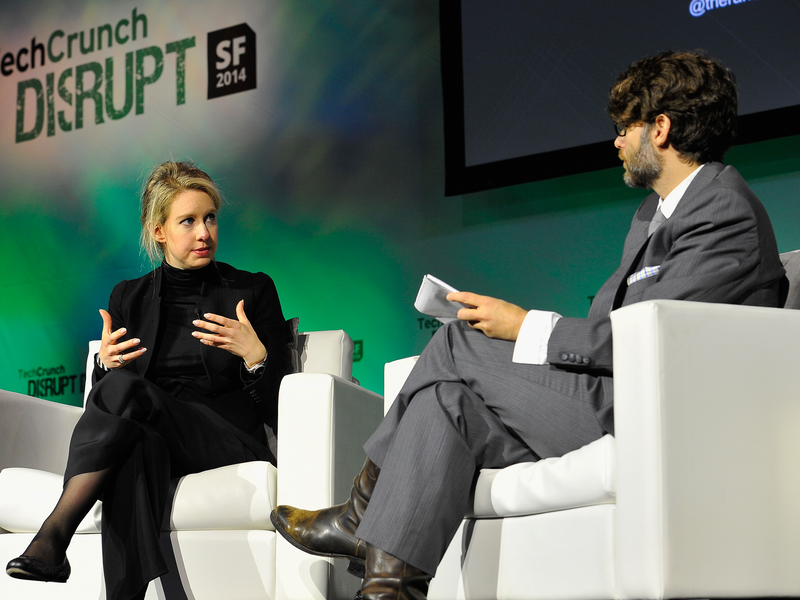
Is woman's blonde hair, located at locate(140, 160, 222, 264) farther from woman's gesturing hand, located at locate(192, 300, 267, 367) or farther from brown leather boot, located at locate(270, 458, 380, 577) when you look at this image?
brown leather boot, located at locate(270, 458, 380, 577)

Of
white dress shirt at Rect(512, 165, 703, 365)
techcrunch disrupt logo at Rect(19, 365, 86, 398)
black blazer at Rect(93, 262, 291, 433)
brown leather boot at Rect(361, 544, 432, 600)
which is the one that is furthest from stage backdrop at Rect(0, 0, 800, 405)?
brown leather boot at Rect(361, 544, 432, 600)

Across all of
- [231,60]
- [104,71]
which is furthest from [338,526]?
[104,71]

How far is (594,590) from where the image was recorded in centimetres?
137

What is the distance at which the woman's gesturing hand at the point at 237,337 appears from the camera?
224 centimetres

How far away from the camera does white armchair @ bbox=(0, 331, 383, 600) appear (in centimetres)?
193

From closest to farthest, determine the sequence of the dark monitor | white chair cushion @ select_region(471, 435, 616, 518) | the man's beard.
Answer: white chair cushion @ select_region(471, 435, 616, 518) < the man's beard < the dark monitor

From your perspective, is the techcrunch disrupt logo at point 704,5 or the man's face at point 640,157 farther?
the techcrunch disrupt logo at point 704,5

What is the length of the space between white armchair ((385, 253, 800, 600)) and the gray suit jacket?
0.11 metres

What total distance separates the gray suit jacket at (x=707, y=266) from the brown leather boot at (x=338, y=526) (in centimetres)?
41

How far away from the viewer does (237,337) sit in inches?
89.7

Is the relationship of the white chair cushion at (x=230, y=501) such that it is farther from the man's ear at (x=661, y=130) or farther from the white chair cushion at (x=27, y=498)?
the man's ear at (x=661, y=130)

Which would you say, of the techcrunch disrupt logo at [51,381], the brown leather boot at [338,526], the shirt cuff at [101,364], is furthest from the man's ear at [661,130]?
the techcrunch disrupt logo at [51,381]

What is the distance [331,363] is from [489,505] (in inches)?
42.4

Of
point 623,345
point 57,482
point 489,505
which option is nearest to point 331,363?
point 57,482
